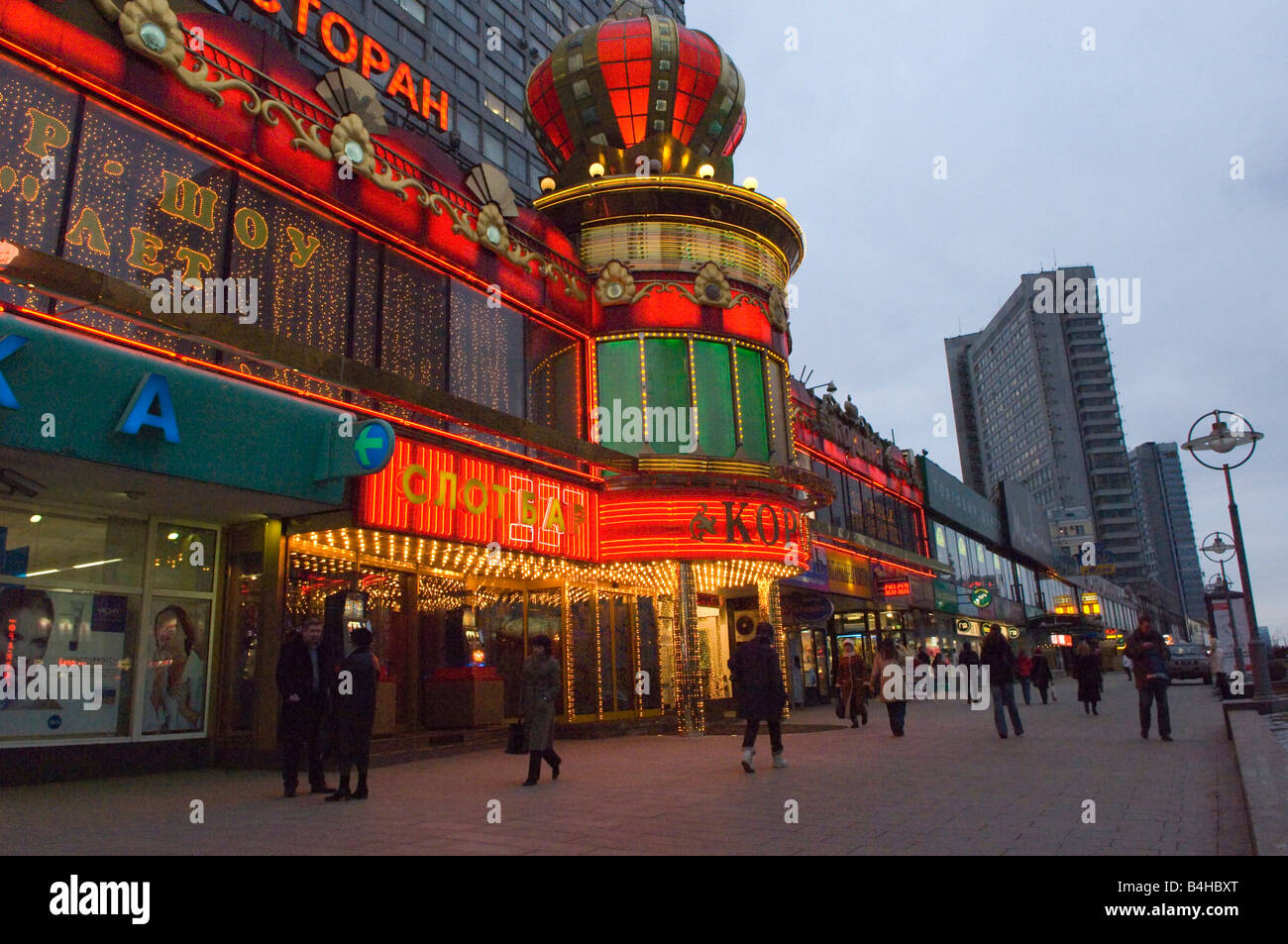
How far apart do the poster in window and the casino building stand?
41mm

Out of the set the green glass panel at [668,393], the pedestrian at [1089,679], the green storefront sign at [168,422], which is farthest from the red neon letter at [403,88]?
the pedestrian at [1089,679]

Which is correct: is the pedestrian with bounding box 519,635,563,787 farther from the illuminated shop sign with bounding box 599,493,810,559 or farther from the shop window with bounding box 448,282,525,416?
the illuminated shop sign with bounding box 599,493,810,559

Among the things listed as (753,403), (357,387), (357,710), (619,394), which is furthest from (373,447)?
(753,403)

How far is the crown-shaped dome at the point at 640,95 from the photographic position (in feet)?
73.7

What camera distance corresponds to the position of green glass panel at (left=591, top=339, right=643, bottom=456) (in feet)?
64.2

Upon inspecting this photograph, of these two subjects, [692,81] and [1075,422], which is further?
[1075,422]

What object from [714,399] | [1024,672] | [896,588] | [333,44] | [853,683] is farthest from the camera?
[896,588]

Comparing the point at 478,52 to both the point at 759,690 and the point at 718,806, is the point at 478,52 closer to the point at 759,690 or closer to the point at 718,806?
the point at 759,690

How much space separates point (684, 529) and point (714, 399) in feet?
10.8

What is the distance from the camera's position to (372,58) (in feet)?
56.4

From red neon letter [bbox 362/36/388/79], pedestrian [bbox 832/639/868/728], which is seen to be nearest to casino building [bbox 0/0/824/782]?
red neon letter [bbox 362/36/388/79]

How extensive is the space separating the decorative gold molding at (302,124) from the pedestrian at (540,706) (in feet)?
28.8
